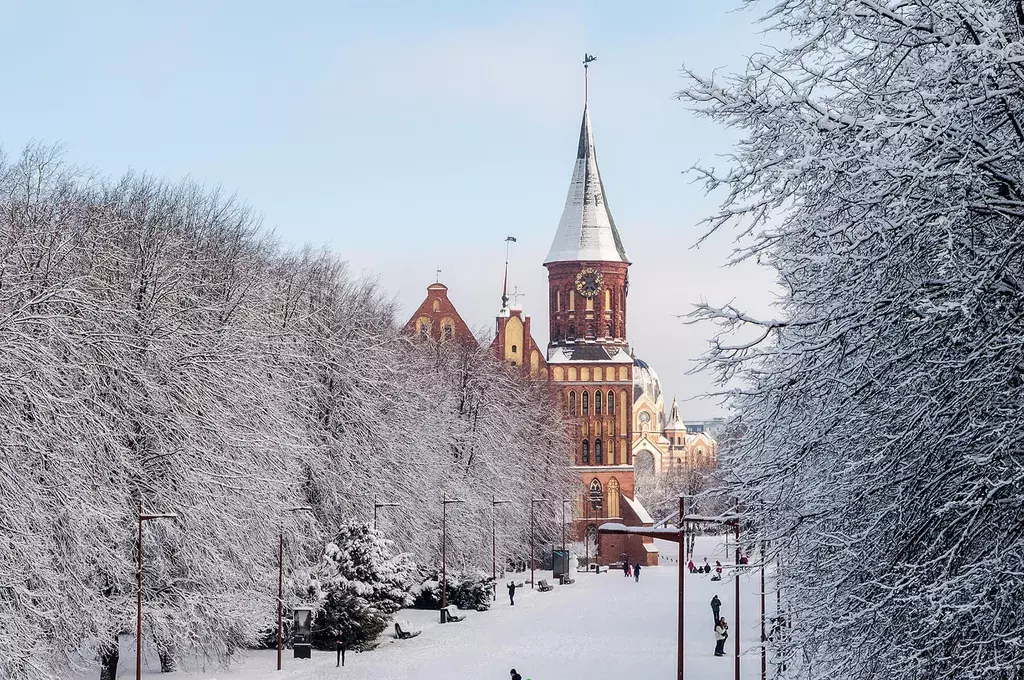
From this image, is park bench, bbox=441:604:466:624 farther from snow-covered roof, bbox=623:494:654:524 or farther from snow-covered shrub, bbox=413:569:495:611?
snow-covered roof, bbox=623:494:654:524

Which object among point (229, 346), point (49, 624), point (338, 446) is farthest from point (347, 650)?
point (49, 624)

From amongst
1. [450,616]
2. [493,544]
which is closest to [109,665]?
[450,616]

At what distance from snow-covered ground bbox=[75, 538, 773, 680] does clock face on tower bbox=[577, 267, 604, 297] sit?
46.5m

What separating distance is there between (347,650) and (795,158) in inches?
1240


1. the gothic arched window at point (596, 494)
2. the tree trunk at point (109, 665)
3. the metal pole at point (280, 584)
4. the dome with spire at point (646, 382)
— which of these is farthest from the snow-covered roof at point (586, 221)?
the dome with spire at point (646, 382)

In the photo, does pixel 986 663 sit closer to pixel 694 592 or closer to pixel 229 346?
pixel 229 346

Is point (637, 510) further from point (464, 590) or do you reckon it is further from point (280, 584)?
point (280, 584)

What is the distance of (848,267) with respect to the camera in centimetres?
954

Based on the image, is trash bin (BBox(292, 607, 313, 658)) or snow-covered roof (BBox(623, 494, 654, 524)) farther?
snow-covered roof (BBox(623, 494, 654, 524))

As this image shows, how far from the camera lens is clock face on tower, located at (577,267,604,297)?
336 feet

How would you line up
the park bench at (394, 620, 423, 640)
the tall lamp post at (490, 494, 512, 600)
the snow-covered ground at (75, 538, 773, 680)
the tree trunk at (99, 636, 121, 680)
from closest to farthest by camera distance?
1. the tree trunk at (99, 636, 121, 680)
2. the snow-covered ground at (75, 538, 773, 680)
3. the park bench at (394, 620, 423, 640)
4. the tall lamp post at (490, 494, 512, 600)

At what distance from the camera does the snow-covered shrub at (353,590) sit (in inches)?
1506

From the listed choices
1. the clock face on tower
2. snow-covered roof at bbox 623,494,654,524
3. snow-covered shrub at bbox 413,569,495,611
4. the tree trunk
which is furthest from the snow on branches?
the clock face on tower

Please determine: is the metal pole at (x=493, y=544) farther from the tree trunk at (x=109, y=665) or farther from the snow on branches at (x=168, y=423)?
the tree trunk at (x=109, y=665)
